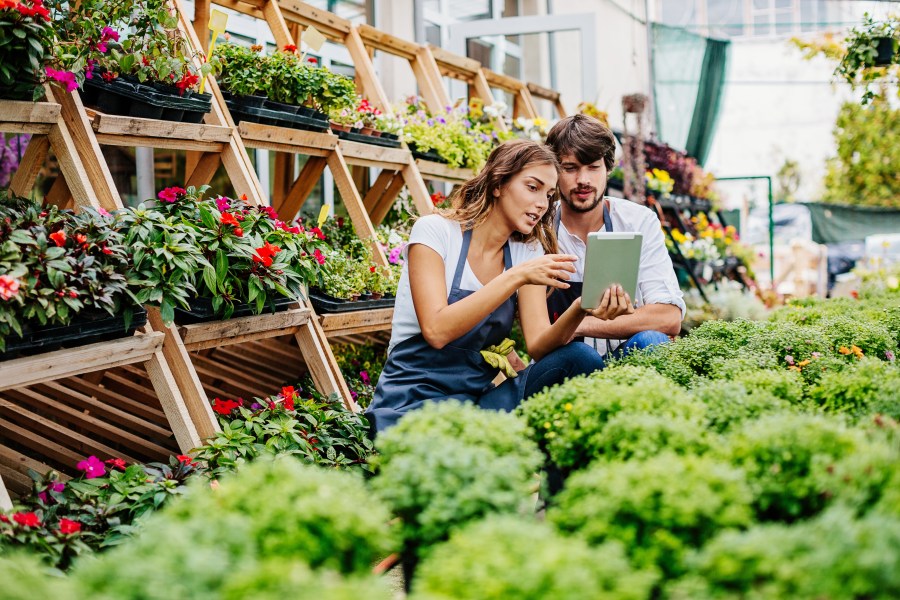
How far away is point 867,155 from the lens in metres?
12.7

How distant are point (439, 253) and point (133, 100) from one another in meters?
1.11

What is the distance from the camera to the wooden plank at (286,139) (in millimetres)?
3266

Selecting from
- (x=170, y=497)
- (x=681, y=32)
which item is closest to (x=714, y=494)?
(x=170, y=497)

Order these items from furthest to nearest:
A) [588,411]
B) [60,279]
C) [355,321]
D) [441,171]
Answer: [441,171]
[355,321]
[60,279]
[588,411]

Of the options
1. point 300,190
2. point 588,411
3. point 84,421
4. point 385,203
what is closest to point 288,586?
point 588,411

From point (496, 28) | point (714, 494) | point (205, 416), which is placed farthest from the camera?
point (496, 28)

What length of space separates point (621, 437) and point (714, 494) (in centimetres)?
32

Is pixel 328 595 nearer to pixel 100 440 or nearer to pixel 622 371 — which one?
pixel 622 371

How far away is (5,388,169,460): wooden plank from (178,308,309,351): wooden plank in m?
0.42

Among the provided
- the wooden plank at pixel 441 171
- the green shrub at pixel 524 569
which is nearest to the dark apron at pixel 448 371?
the green shrub at pixel 524 569

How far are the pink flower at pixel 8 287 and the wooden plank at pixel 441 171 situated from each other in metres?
2.67

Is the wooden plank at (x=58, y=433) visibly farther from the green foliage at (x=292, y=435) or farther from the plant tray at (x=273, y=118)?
the plant tray at (x=273, y=118)

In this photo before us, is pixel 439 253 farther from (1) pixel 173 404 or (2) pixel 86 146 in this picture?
(2) pixel 86 146

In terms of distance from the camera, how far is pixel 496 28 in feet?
21.8
